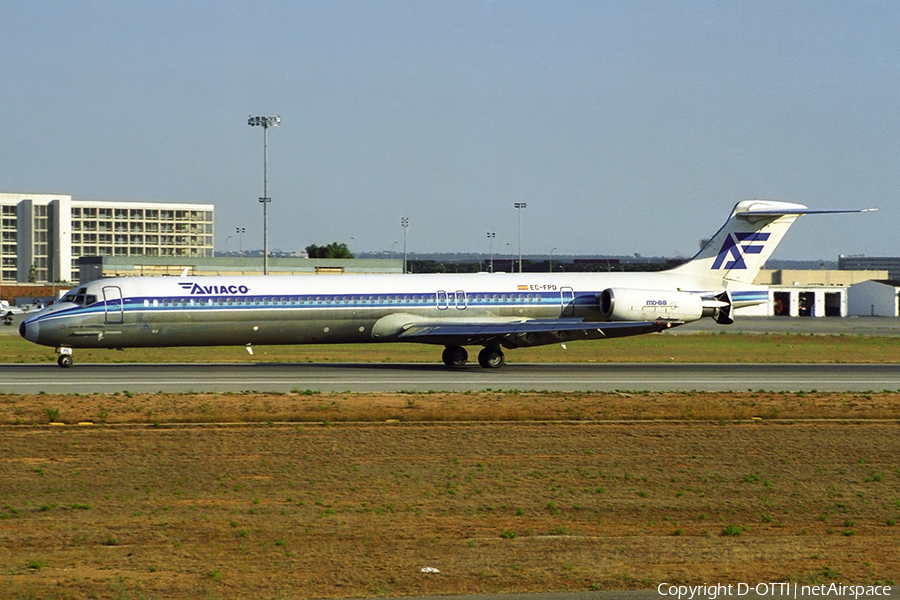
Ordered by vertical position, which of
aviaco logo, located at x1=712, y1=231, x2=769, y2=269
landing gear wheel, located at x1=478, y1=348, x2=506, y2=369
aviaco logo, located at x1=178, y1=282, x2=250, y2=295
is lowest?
landing gear wheel, located at x1=478, y1=348, x2=506, y2=369

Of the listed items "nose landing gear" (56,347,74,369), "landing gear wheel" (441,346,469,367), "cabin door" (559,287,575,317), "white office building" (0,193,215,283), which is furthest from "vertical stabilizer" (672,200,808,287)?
"white office building" (0,193,215,283)

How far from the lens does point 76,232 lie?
604 feet

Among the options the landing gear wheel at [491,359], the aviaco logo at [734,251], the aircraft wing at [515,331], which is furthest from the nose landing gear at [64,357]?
the aviaco logo at [734,251]

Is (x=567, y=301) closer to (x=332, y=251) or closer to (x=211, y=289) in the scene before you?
(x=211, y=289)

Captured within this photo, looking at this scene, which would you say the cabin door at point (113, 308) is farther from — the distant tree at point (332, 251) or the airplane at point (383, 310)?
the distant tree at point (332, 251)

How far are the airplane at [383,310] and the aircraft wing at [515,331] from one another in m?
0.04

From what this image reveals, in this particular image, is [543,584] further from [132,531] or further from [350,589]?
[132,531]

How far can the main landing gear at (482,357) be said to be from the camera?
114ft

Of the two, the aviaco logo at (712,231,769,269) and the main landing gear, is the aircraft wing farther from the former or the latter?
the aviaco logo at (712,231,769,269)

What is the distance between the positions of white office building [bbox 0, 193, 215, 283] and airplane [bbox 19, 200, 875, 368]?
440 feet

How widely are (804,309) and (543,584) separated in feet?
316

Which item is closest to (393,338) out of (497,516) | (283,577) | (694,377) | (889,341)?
(694,377)

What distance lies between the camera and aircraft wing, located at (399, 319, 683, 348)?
3356 cm

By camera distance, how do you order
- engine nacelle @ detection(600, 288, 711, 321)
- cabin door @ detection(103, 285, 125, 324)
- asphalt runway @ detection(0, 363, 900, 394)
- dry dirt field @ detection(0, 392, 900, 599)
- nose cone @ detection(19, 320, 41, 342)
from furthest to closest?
engine nacelle @ detection(600, 288, 711, 321)
cabin door @ detection(103, 285, 125, 324)
nose cone @ detection(19, 320, 41, 342)
asphalt runway @ detection(0, 363, 900, 394)
dry dirt field @ detection(0, 392, 900, 599)
